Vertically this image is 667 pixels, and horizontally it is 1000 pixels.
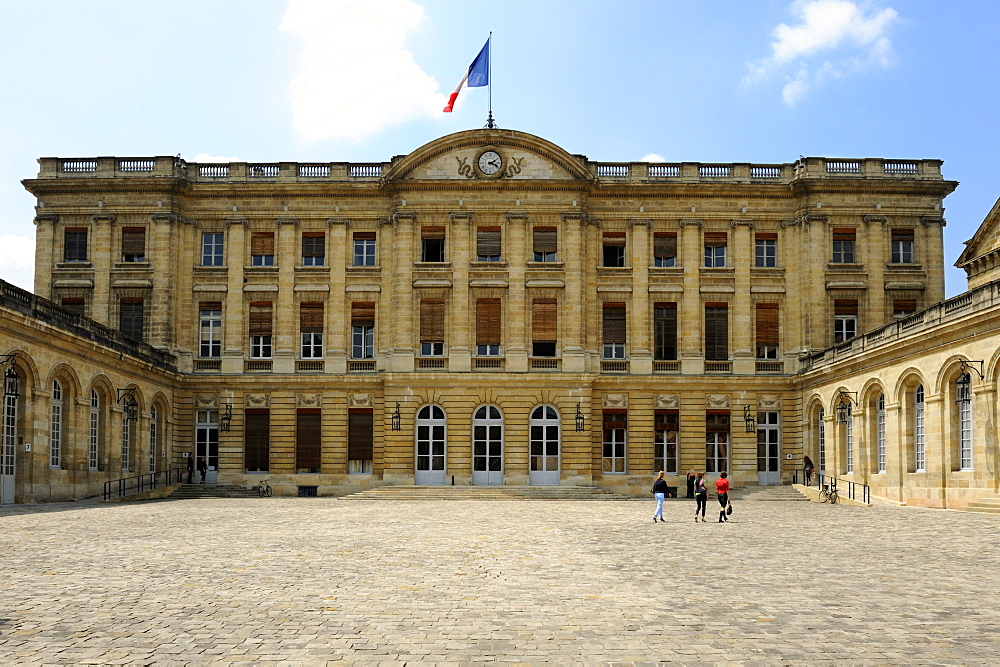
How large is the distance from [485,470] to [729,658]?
31.6m

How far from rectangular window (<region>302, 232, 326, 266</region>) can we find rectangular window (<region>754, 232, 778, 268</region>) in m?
17.8

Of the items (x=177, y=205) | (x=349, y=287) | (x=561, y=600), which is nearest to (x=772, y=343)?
(x=349, y=287)

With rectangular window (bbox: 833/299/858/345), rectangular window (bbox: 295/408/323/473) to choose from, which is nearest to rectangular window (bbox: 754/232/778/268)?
rectangular window (bbox: 833/299/858/345)

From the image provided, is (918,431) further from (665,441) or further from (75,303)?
(75,303)

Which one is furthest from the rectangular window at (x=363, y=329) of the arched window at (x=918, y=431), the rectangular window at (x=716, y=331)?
the arched window at (x=918, y=431)

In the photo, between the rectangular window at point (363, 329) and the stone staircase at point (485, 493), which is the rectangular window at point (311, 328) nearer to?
the rectangular window at point (363, 329)

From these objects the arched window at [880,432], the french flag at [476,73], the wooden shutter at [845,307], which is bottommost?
the arched window at [880,432]

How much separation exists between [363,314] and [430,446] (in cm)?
614

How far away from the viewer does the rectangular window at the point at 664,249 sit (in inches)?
1618

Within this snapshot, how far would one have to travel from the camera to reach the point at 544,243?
40344 millimetres

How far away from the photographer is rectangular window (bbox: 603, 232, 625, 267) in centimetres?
4103

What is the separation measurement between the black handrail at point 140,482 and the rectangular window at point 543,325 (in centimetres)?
1496

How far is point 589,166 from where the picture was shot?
41062 millimetres

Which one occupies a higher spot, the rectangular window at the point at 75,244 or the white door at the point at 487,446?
the rectangular window at the point at 75,244
